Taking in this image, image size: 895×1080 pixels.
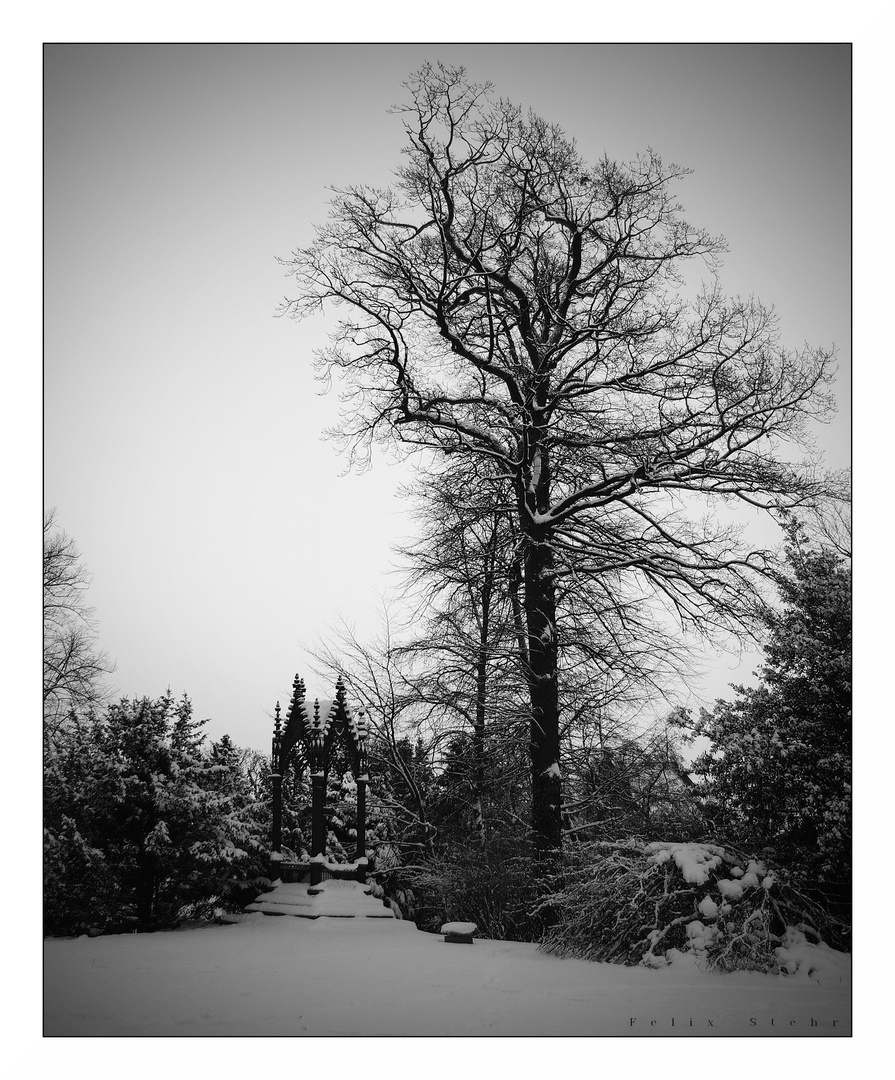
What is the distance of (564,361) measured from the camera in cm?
857

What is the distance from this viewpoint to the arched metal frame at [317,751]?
30.0ft

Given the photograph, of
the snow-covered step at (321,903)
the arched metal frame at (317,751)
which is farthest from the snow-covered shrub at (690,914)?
the arched metal frame at (317,751)

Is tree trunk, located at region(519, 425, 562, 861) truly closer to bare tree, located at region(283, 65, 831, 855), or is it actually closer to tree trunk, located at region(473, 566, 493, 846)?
bare tree, located at region(283, 65, 831, 855)

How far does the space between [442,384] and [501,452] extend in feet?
3.24

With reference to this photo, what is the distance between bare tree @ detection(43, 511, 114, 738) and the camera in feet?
20.9

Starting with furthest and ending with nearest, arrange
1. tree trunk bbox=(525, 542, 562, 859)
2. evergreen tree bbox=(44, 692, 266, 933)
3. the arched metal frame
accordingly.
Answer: the arched metal frame
tree trunk bbox=(525, 542, 562, 859)
evergreen tree bbox=(44, 692, 266, 933)

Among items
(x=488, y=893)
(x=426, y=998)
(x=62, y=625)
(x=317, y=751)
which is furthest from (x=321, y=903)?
(x=62, y=625)

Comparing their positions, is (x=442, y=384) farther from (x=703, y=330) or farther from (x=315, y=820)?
(x=315, y=820)

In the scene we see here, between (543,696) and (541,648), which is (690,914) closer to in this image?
(543,696)

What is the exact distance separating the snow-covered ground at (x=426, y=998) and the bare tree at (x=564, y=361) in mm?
2209

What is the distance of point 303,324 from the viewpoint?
775 cm

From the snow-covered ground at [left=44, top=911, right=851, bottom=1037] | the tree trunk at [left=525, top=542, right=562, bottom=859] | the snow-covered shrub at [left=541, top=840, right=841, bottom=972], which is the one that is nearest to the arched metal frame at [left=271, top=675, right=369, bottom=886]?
the tree trunk at [left=525, top=542, right=562, bottom=859]

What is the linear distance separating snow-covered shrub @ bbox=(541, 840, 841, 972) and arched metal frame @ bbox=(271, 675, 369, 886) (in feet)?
11.9

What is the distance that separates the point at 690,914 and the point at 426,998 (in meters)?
1.91
